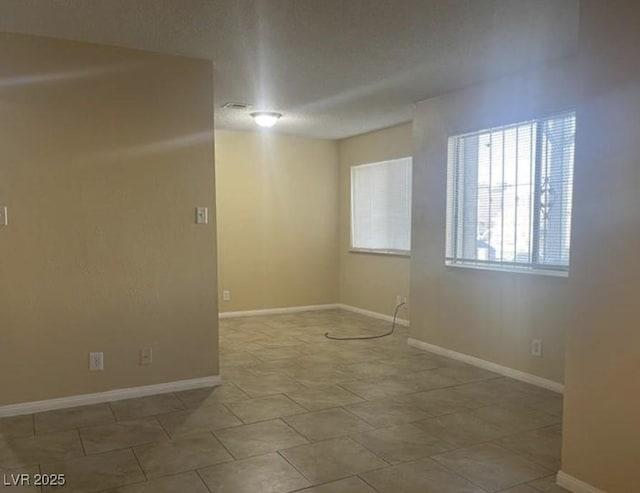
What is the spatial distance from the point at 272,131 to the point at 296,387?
12.2 ft

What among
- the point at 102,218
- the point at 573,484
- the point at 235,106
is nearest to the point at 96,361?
the point at 102,218

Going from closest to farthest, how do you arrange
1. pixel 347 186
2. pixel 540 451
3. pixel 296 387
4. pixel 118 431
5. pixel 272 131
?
pixel 540 451 → pixel 118 431 → pixel 296 387 → pixel 272 131 → pixel 347 186

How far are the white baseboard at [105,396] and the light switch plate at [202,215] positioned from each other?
117 centimetres

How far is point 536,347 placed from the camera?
376 centimetres

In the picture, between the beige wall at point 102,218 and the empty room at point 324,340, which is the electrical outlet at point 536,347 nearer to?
the empty room at point 324,340

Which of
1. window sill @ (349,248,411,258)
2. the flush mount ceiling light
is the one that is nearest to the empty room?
the flush mount ceiling light

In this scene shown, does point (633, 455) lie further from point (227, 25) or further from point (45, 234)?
point (45, 234)

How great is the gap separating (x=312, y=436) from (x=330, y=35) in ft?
7.87

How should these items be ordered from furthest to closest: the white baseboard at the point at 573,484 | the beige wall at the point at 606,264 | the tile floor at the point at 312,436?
the tile floor at the point at 312,436
the white baseboard at the point at 573,484
the beige wall at the point at 606,264

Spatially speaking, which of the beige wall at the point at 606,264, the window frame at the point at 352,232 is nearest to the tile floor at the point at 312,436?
the beige wall at the point at 606,264

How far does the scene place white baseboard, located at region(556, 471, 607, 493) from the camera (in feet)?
7.18

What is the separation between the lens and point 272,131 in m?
6.39

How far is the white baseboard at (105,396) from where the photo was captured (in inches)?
124

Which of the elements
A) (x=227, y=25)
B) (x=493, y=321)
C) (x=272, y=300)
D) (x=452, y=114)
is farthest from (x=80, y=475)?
(x=272, y=300)
